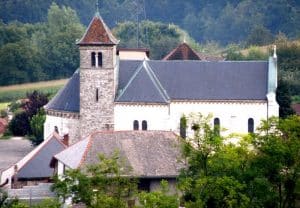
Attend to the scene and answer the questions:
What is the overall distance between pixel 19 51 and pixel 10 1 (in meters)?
50.0

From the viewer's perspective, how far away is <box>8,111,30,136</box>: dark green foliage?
8400cm

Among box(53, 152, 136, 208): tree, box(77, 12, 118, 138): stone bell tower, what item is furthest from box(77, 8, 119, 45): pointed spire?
box(53, 152, 136, 208): tree

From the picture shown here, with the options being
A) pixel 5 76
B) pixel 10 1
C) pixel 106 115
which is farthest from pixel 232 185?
pixel 10 1

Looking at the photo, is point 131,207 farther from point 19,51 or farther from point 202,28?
point 202,28

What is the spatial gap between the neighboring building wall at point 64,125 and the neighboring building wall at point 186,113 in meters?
2.32

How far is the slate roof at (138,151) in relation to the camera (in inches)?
2135

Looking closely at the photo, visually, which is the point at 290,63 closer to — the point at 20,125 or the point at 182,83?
the point at 20,125

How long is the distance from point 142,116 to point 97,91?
2.65 metres

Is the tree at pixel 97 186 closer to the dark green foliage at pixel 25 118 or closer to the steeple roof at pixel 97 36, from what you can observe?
the steeple roof at pixel 97 36

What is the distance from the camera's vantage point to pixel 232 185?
43.9 m

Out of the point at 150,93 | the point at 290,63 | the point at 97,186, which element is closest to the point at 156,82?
the point at 150,93

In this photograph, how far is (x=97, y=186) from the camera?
44.2m

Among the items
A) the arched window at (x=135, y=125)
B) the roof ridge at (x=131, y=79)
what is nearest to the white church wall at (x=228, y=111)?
the arched window at (x=135, y=125)

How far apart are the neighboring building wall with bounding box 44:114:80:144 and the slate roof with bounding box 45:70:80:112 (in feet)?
1.46
